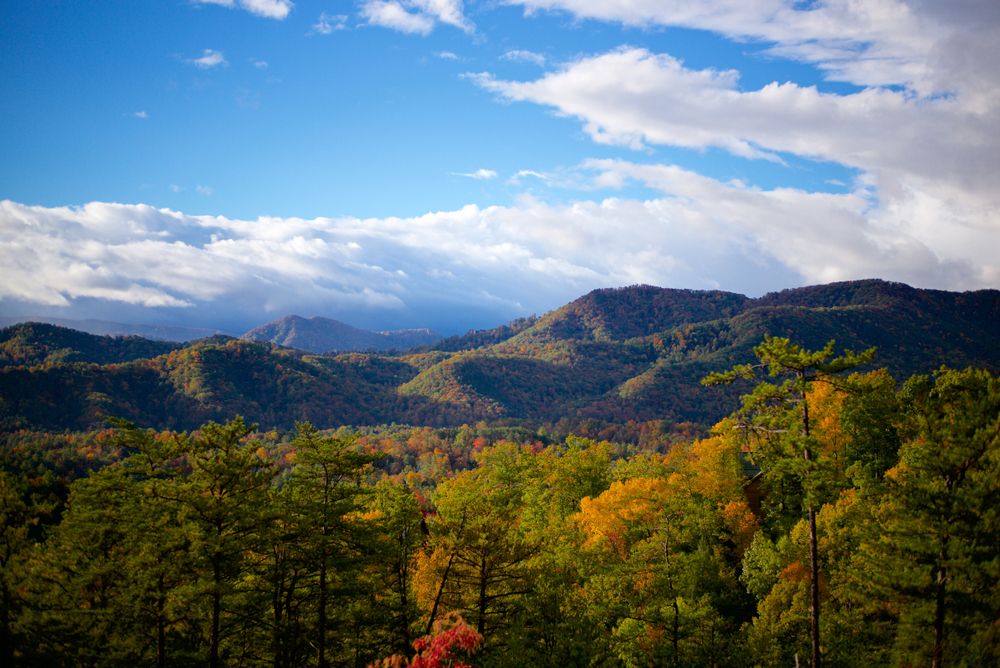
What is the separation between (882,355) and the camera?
603ft

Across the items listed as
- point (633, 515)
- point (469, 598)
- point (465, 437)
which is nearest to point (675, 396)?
point (465, 437)

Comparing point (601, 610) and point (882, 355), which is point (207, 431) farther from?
point (882, 355)

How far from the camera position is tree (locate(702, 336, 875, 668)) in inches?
467

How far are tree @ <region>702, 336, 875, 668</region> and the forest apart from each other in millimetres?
65

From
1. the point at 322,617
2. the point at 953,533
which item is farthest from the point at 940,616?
the point at 322,617

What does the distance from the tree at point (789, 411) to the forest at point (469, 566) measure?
0.07m

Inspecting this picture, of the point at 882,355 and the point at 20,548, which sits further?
the point at 882,355

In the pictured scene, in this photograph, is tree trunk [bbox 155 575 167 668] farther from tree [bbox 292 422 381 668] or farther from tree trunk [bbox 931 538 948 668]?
tree trunk [bbox 931 538 948 668]

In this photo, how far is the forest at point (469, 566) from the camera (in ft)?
41.5

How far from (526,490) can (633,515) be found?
653 cm

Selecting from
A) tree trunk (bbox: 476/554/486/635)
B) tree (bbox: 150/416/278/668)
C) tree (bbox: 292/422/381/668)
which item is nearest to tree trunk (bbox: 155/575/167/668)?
tree (bbox: 150/416/278/668)

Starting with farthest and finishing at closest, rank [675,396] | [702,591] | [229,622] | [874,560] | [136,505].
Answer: [675,396] → [702,591] → [229,622] → [136,505] → [874,560]

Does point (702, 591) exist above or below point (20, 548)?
below

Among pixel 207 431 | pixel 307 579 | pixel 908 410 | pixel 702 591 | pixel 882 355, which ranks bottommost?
pixel 702 591
